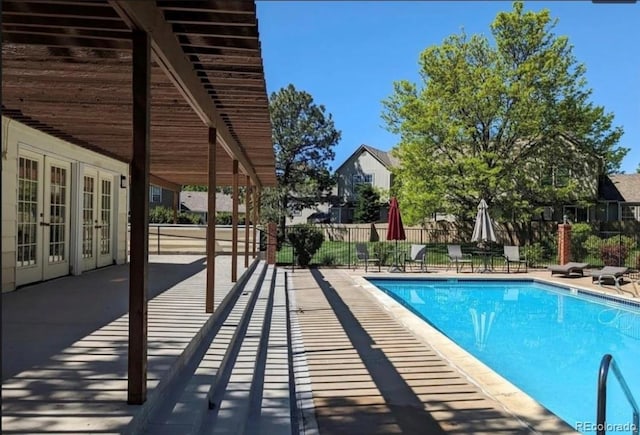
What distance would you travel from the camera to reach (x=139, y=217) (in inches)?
117

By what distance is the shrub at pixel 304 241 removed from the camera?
1678cm

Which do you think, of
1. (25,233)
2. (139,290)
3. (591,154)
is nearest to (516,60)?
(591,154)

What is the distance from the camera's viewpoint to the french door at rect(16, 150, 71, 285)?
7707 millimetres

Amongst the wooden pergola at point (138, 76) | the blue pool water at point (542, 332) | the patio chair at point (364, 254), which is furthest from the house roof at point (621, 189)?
the wooden pergola at point (138, 76)

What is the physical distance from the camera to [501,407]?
4227mm

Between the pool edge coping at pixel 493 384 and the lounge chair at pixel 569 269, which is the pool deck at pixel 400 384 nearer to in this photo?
the pool edge coping at pixel 493 384

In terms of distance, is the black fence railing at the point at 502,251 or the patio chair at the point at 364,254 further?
the black fence railing at the point at 502,251

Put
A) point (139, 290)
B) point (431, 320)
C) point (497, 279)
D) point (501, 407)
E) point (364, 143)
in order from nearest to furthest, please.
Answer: point (139, 290)
point (501, 407)
point (431, 320)
point (497, 279)
point (364, 143)

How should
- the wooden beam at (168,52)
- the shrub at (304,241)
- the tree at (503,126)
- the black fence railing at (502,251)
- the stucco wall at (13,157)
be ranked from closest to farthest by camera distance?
the wooden beam at (168,52) → the stucco wall at (13,157) → the shrub at (304,241) → the black fence railing at (502,251) → the tree at (503,126)

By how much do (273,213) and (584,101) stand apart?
19.4 meters

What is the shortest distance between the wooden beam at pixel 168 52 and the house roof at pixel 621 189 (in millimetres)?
29519

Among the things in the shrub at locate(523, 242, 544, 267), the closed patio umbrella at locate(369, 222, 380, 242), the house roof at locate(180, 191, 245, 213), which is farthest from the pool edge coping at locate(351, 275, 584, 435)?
the house roof at locate(180, 191, 245, 213)

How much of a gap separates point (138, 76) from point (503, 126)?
22307 millimetres

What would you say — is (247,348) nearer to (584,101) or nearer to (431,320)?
(431,320)
